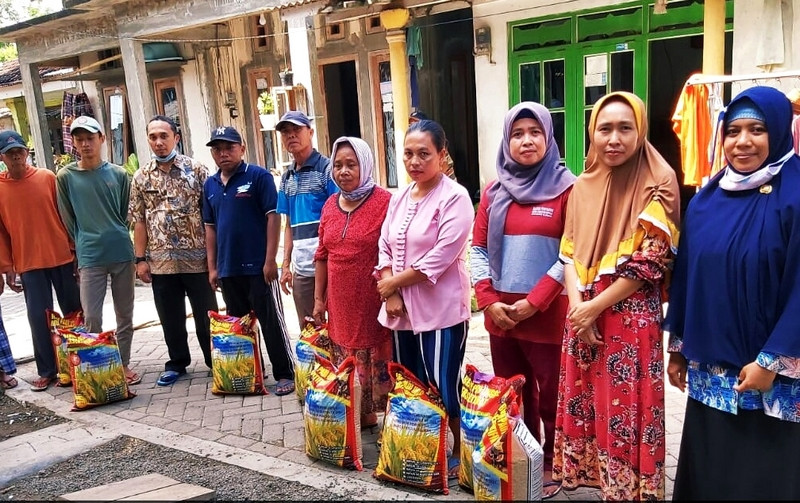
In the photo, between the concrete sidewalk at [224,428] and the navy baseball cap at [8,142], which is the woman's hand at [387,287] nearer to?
the concrete sidewalk at [224,428]

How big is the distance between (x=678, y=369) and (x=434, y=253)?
1.16m

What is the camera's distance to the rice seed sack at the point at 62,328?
15.1 ft

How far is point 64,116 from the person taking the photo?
1375 centimetres

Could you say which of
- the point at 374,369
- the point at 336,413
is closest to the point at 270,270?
the point at 374,369

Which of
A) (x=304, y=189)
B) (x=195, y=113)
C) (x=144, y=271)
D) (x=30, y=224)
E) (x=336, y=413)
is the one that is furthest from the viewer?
(x=195, y=113)

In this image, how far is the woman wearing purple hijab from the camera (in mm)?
2744

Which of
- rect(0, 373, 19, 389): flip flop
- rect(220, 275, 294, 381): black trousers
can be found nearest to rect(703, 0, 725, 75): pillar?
rect(220, 275, 294, 381): black trousers

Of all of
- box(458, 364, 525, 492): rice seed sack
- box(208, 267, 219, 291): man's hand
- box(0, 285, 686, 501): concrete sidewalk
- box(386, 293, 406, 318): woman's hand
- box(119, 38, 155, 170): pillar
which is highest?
box(119, 38, 155, 170): pillar

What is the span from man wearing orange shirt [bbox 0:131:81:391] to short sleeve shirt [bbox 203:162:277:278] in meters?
1.46

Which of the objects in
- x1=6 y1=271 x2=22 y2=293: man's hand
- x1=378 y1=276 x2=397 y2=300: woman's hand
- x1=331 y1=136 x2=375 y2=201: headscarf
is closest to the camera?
x1=378 y1=276 x2=397 y2=300: woman's hand

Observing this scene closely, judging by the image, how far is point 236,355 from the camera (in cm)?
432

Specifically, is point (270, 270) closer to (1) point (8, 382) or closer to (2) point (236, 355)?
(2) point (236, 355)

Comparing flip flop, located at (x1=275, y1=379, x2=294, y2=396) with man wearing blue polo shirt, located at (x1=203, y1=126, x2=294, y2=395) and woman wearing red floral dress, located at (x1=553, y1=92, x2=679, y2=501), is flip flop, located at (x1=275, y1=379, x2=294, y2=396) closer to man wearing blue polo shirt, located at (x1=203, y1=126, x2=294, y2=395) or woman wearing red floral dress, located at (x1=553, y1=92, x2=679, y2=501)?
man wearing blue polo shirt, located at (x1=203, y1=126, x2=294, y2=395)

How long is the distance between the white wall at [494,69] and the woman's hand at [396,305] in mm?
4897
